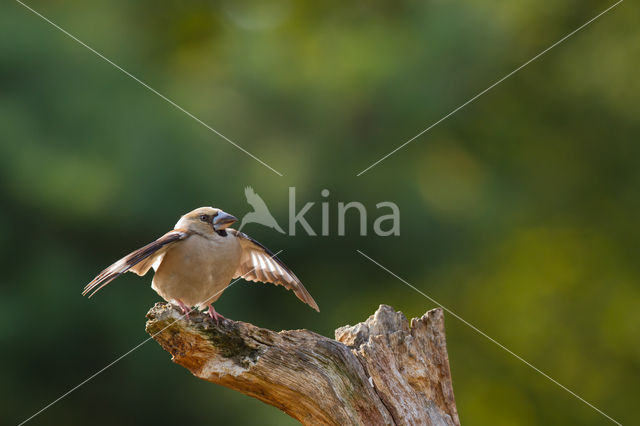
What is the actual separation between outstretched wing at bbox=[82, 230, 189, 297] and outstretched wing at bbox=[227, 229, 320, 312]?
0.60 metres

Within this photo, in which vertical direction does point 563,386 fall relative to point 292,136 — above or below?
below

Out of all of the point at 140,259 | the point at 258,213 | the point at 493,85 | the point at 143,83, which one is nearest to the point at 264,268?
the point at 140,259

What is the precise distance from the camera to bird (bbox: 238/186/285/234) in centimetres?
852

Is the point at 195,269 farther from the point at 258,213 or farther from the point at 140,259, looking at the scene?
the point at 258,213

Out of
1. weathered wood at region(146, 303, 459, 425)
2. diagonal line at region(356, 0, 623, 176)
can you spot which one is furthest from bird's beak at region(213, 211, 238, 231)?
diagonal line at region(356, 0, 623, 176)

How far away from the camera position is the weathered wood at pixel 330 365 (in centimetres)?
434

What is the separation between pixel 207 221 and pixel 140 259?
782 millimetres

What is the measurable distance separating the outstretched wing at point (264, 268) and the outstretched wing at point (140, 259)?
60 cm

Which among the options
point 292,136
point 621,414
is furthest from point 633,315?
point 292,136

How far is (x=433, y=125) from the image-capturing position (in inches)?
400

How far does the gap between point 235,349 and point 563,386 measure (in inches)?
304

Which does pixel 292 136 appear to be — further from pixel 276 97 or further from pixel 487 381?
pixel 487 381

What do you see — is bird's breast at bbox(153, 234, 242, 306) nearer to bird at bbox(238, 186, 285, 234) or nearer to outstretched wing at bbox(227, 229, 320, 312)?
outstretched wing at bbox(227, 229, 320, 312)

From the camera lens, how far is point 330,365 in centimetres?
451
